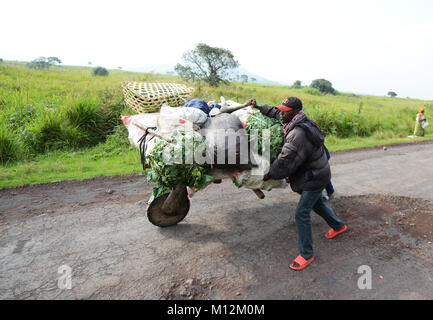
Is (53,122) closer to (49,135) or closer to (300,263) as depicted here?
(49,135)

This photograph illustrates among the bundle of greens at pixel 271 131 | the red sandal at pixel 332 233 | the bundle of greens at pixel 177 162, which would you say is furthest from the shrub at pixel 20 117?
the red sandal at pixel 332 233

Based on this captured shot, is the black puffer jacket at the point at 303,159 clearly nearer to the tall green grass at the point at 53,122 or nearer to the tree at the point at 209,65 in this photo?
the tall green grass at the point at 53,122

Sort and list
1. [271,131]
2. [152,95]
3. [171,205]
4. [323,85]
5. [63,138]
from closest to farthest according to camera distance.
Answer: [271,131], [171,205], [152,95], [63,138], [323,85]

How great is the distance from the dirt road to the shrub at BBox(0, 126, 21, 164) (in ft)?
5.84

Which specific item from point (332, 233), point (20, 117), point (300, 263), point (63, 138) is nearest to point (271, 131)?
point (300, 263)

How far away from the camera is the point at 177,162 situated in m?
2.97

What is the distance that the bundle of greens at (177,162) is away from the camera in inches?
118

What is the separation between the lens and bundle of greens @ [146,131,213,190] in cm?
299

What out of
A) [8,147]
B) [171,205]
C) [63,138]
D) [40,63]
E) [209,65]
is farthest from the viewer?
[40,63]

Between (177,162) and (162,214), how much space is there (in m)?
1.12

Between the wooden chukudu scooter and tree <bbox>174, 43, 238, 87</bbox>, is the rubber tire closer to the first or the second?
the wooden chukudu scooter
